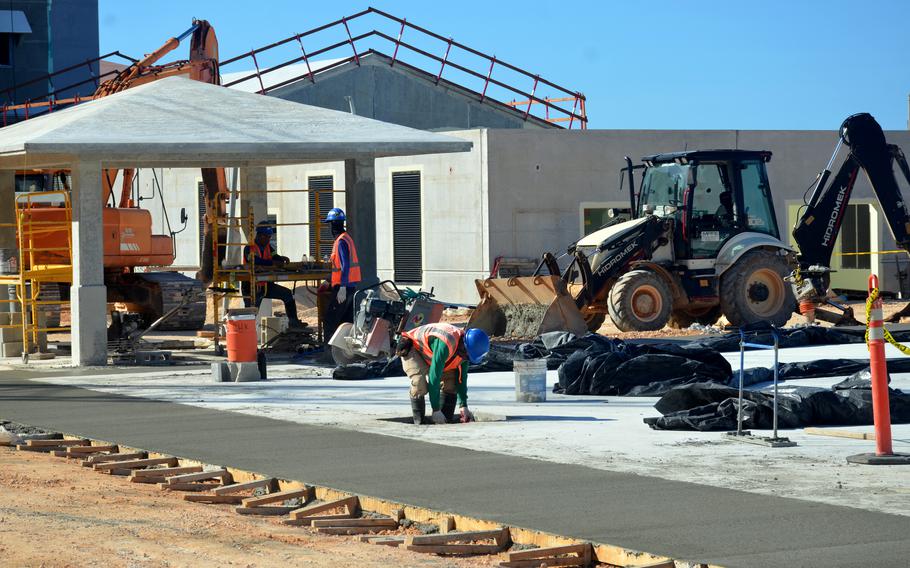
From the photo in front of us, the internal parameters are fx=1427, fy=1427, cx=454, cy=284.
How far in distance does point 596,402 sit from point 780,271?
34.8 feet

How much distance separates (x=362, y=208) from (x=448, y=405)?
9.19 meters

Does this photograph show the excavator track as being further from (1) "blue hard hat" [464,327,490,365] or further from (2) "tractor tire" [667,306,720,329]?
(1) "blue hard hat" [464,327,490,365]

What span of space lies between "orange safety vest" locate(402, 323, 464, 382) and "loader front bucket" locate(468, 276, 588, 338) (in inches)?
344

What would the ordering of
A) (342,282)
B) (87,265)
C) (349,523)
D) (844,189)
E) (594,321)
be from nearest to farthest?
(349,523) → (87,265) → (342,282) → (594,321) → (844,189)

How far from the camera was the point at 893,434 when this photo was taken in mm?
12648

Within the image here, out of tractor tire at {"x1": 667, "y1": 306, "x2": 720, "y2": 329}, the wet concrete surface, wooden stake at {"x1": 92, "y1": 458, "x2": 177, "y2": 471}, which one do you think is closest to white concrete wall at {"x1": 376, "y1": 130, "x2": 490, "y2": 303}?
tractor tire at {"x1": 667, "y1": 306, "x2": 720, "y2": 329}

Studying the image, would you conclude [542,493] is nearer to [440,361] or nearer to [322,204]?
[440,361]

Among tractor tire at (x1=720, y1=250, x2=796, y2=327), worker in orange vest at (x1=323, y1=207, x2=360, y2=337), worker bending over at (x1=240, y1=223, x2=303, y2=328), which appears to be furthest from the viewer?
tractor tire at (x1=720, y1=250, x2=796, y2=327)

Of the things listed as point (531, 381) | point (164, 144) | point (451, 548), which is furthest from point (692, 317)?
point (451, 548)

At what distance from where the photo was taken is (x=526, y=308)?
23.1 meters

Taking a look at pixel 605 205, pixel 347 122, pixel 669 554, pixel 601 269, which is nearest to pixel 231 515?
pixel 669 554

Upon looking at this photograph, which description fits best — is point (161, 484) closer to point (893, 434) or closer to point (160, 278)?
point (893, 434)

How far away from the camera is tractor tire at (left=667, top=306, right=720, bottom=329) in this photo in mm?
25734

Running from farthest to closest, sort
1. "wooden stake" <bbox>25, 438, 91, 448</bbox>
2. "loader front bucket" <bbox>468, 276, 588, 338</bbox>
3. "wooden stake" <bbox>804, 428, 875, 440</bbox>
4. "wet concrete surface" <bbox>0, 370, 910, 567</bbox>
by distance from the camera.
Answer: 1. "loader front bucket" <bbox>468, 276, 588, 338</bbox>
2. "wooden stake" <bbox>25, 438, 91, 448</bbox>
3. "wooden stake" <bbox>804, 428, 875, 440</bbox>
4. "wet concrete surface" <bbox>0, 370, 910, 567</bbox>
